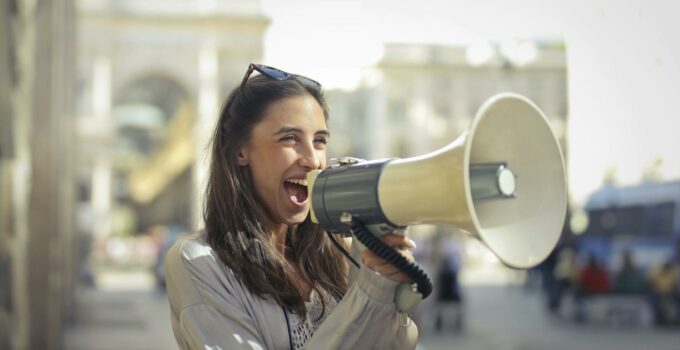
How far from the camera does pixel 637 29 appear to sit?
2.72 m

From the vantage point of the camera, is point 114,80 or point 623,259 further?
point 114,80

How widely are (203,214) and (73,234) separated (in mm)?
13507

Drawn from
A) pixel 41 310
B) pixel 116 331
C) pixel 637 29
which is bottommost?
pixel 116 331

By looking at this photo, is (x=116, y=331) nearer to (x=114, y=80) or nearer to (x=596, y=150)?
(x=596, y=150)

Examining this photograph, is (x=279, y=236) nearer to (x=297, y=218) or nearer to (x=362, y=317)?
(x=297, y=218)

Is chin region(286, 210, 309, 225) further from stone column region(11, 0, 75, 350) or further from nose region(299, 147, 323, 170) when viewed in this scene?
stone column region(11, 0, 75, 350)

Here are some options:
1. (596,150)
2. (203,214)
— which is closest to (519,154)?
(203,214)

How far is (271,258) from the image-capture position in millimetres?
1635

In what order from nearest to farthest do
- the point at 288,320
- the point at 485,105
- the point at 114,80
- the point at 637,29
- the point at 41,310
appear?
the point at 485,105 → the point at 288,320 → the point at 637,29 → the point at 41,310 → the point at 114,80

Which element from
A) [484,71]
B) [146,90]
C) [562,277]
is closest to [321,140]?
[484,71]

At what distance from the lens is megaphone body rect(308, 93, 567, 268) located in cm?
130

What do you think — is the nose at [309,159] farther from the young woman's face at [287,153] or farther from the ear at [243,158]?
the ear at [243,158]

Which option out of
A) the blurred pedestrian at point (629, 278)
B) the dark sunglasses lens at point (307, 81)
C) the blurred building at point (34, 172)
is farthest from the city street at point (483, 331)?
the dark sunglasses lens at point (307, 81)

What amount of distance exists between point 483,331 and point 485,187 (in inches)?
434
